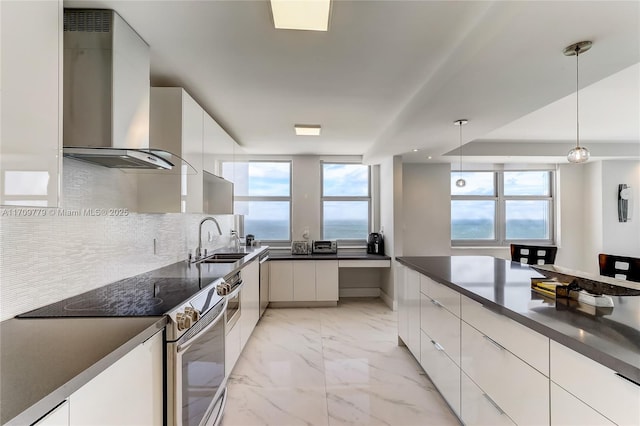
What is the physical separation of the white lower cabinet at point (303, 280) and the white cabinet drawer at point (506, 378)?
107 inches

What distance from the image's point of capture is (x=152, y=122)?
2.12 m

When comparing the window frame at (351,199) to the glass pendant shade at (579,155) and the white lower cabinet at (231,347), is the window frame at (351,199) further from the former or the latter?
the glass pendant shade at (579,155)

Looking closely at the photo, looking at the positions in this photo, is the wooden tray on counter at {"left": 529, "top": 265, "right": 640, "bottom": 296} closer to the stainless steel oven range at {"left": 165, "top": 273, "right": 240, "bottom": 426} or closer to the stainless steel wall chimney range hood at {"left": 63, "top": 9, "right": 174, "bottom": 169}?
the stainless steel oven range at {"left": 165, "top": 273, "right": 240, "bottom": 426}

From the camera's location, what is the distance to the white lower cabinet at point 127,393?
3.01 feet

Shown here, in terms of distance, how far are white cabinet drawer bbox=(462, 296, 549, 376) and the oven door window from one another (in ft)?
4.93

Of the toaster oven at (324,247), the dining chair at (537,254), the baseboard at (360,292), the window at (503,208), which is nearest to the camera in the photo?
the dining chair at (537,254)

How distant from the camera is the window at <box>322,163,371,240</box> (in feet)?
17.4

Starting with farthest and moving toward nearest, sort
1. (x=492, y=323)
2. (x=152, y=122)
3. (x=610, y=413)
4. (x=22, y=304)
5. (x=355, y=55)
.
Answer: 1. (x=152, y=122)
2. (x=355, y=55)
3. (x=492, y=323)
4. (x=22, y=304)
5. (x=610, y=413)

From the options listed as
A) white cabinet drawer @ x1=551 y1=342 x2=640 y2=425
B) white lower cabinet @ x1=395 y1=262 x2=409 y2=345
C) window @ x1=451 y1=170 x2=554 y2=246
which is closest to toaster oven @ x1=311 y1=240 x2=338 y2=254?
white lower cabinet @ x1=395 y1=262 x2=409 y2=345

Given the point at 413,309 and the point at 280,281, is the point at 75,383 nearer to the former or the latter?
the point at 413,309

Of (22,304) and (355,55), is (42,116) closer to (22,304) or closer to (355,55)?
(22,304)

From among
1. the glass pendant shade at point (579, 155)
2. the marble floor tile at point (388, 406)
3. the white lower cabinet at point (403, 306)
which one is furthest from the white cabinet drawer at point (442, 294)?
the glass pendant shade at point (579, 155)

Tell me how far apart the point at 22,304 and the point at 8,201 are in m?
0.65

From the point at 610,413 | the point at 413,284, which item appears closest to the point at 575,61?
the point at 610,413
